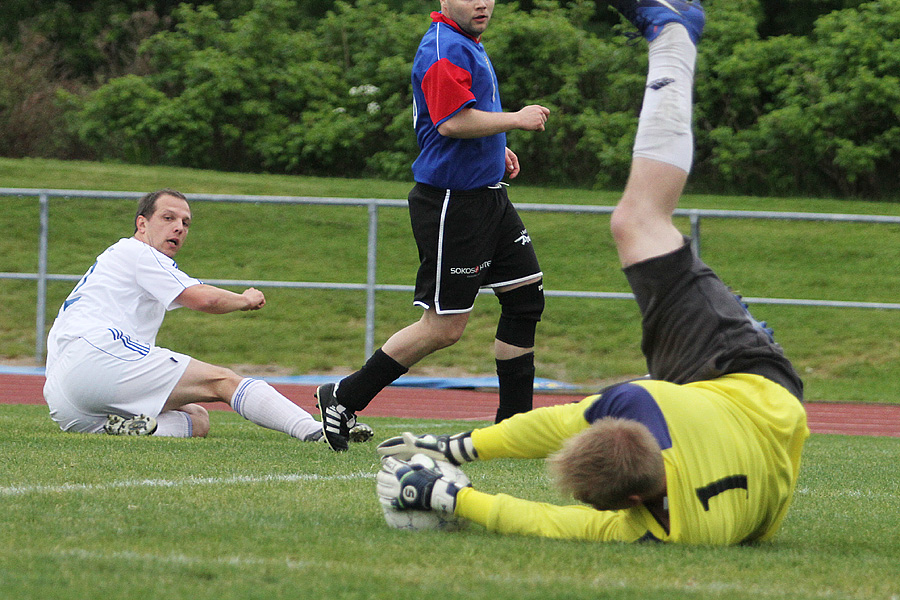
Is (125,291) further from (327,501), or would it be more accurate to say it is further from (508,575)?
(508,575)

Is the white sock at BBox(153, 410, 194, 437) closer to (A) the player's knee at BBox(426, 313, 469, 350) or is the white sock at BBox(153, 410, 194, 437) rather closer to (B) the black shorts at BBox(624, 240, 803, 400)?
(A) the player's knee at BBox(426, 313, 469, 350)

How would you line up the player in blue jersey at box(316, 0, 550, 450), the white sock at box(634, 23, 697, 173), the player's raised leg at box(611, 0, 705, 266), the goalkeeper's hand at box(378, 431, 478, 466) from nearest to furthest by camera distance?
1. the goalkeeper's hand at box(378, 431, 478, 466)
2. the player's raised leg at box(611, 0, 705, 266)
3. the white sock at box(634, 23, 697, 173)
4. the player in blue jersey at box(316, 0, 550, 450)

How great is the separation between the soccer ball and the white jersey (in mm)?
A: 2443

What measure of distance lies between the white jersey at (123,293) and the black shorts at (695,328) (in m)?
2.68

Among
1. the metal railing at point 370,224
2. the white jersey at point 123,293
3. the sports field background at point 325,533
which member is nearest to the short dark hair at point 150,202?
the white jersey at point 123,293

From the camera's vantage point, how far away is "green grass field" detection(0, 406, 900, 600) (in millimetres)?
2744

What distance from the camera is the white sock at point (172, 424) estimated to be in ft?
19.1

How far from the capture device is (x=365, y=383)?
5.42 m

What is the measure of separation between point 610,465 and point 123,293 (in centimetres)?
332

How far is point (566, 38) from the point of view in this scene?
2070 cm

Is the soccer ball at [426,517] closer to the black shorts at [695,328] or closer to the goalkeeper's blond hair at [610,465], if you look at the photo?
the goalkeeper's blond hair at [610,465]

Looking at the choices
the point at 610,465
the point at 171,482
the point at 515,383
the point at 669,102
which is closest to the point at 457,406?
the point at 515,383

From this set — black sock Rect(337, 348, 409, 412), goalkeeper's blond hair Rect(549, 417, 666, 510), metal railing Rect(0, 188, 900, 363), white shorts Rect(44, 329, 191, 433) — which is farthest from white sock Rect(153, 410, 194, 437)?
metal railing Rect(0, 188, 900, 363)

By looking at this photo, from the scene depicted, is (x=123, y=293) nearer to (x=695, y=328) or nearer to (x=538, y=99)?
(x=695, y=328)
